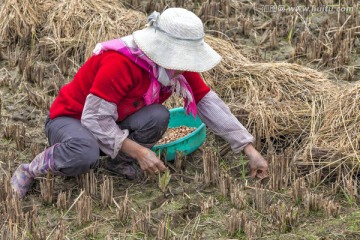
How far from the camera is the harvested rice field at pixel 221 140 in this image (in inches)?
159

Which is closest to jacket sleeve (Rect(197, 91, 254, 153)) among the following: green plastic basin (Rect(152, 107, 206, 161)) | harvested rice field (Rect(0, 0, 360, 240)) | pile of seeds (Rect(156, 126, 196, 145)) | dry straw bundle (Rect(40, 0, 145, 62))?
harvested rice field (Rect(0, 0, 360, 240))

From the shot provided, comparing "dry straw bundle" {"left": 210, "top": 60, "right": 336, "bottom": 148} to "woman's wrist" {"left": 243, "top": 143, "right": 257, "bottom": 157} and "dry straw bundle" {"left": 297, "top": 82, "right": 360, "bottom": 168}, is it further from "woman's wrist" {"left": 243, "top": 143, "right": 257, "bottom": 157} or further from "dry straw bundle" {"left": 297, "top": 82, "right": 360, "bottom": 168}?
"woman's wrist" {"left": 243, "top": 143, "right": 257, "bottom": 157}

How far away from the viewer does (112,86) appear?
4156mm

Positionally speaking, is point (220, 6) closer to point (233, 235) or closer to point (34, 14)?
point (34, 14)

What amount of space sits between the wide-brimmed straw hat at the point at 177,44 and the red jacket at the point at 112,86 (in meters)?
0.16

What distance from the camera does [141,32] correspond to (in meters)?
4.20

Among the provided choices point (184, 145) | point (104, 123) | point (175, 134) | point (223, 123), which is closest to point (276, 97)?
point (175, 134)

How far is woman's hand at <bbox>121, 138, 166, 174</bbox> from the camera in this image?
422 centimetres

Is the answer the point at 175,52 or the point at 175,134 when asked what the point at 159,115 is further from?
the point at 175,134

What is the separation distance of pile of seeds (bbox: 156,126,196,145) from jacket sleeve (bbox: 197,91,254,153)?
24.1 inches

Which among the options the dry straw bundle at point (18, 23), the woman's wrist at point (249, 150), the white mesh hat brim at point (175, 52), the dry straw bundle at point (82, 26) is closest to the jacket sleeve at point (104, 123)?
the white mesh hat brim at point (175, 52)

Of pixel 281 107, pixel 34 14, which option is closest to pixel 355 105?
pixel 281 107

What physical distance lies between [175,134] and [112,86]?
3.49 feet

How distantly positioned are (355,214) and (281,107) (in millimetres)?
1196
